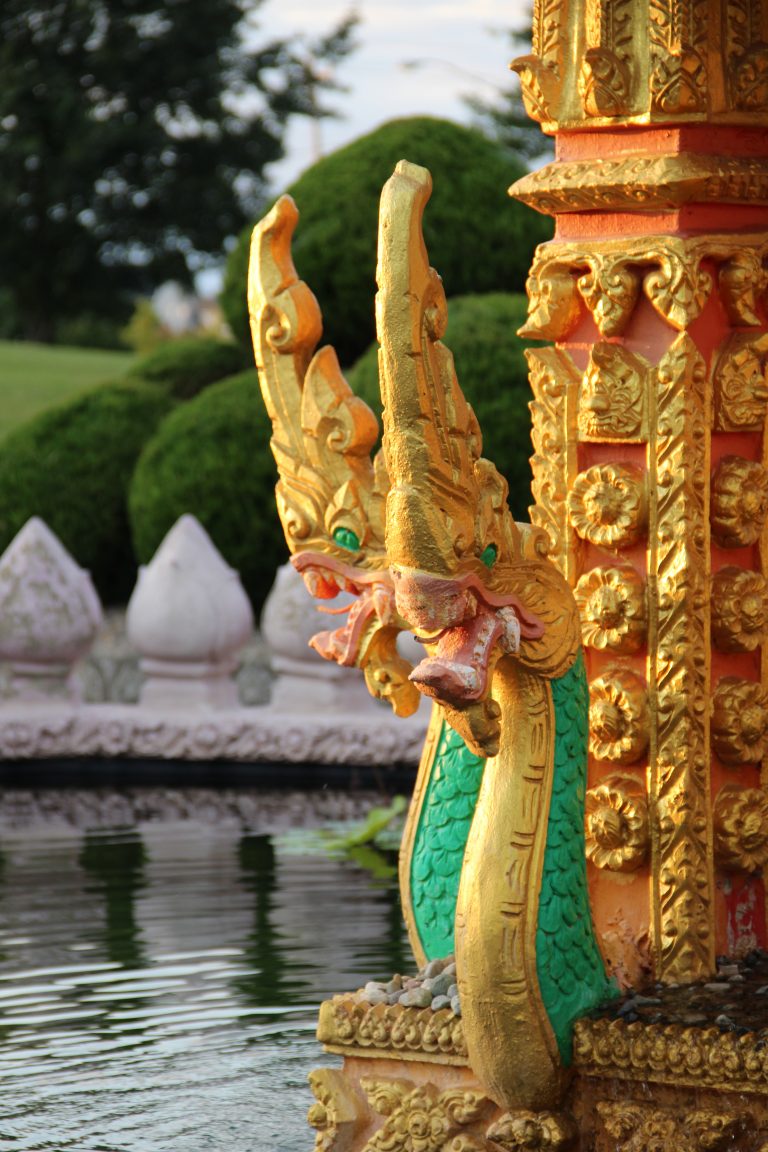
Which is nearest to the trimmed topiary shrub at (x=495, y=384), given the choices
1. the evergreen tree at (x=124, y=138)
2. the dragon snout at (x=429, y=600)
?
the dragon snout at (x=429, y=600)

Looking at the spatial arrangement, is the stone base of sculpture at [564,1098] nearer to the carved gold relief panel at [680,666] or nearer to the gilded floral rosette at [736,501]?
the carved gold relief panel at [680,666]

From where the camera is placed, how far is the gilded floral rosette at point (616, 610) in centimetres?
388

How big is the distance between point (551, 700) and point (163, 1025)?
6.03 ft

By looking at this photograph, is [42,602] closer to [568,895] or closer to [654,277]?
[654,277]

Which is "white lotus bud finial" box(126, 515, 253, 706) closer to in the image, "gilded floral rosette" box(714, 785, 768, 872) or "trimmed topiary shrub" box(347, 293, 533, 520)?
"trimmed topiary shrub" box(347, 293, 533, 520)

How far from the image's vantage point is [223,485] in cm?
1077

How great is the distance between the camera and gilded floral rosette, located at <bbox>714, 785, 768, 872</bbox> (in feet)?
12.9

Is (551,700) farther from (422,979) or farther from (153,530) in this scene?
(153,530)

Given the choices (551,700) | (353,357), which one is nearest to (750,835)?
(551,700)

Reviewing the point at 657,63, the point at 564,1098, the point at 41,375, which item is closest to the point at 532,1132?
the point at 564,1098

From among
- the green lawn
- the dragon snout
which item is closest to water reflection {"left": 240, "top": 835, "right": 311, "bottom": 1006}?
the dragon snout

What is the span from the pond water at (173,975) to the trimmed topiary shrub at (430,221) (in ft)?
14.8

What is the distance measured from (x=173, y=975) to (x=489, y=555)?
7.99 ft

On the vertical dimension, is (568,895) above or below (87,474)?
above
